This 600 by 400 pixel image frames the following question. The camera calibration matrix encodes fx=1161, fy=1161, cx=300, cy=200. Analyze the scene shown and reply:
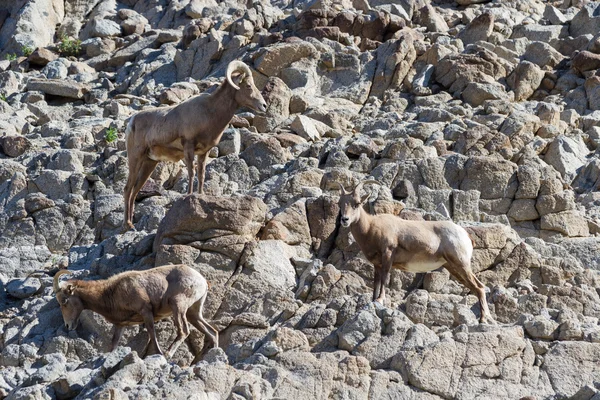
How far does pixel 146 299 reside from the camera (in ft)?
53.5

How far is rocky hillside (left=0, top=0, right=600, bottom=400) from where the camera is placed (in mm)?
14445

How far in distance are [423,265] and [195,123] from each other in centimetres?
498

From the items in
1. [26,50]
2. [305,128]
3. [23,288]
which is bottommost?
[26,50]

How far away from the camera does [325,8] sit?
3406 cm

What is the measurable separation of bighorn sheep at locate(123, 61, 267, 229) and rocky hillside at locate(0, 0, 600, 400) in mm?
1128

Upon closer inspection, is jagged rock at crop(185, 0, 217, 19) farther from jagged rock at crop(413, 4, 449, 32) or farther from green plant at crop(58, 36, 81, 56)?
jagged rock at crop(413, 4, 449, 32)

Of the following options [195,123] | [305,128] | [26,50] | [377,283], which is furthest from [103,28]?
[377,283]

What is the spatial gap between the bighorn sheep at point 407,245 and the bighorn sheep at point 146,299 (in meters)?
2.47

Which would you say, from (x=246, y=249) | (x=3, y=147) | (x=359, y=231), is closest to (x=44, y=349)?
(x=246, y=249)

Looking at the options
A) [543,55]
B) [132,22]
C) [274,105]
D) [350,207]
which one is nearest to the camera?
[350,207]

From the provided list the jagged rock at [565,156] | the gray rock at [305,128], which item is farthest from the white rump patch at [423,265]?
the gray rock at [305,128]

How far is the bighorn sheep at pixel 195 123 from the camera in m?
19.8

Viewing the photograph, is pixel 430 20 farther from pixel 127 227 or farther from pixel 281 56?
pixel 127 227

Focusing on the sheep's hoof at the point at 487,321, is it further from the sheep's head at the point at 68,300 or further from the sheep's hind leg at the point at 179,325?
the sheep's head at the point at 68,300
